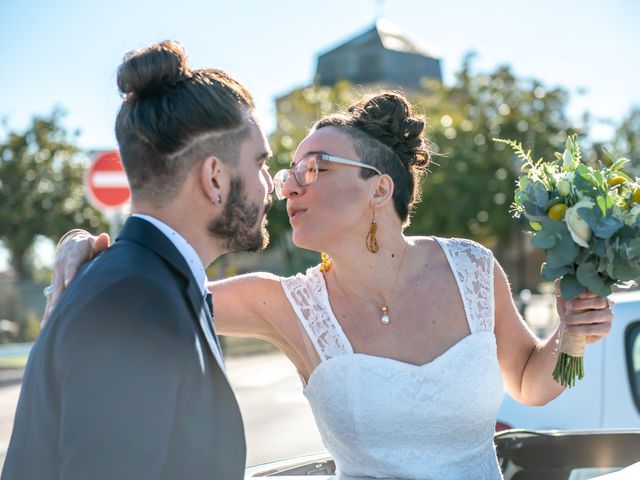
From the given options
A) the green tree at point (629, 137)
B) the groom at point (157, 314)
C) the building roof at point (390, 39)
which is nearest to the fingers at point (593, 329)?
the groom at point (157, 314)

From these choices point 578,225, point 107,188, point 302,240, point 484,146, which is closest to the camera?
point 578,225

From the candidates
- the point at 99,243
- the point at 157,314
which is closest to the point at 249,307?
the point at 99,243

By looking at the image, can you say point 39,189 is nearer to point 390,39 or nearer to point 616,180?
point 616,180

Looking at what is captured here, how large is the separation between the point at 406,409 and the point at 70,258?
53.7 inches

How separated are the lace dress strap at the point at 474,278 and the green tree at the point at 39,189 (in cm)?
2774

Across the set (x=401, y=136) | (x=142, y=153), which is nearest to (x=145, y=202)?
(x=142, y=153)

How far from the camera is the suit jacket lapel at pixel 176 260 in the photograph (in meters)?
1.87

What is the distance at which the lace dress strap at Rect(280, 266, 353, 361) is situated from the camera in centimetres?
312

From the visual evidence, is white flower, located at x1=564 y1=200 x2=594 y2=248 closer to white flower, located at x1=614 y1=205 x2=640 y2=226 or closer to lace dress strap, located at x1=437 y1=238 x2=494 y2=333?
white flower, located at x1=614 y1=205 x2=640 y2=226

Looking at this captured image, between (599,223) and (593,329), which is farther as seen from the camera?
(593,329)

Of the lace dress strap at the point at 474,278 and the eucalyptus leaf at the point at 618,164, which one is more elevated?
the eucalyptus leaf at the point at 618,164

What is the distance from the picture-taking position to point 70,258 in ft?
7.08

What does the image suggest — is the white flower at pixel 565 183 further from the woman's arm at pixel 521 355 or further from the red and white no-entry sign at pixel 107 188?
the red and white no-entry sign at pixel 107 188

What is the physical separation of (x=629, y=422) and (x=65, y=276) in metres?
3.19
